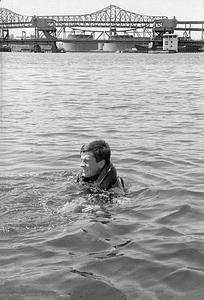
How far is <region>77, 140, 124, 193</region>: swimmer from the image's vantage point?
8.04 meters

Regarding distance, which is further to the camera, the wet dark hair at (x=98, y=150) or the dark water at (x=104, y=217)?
the wet dark hair at (x=98, y=150)

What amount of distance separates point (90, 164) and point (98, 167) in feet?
0.46

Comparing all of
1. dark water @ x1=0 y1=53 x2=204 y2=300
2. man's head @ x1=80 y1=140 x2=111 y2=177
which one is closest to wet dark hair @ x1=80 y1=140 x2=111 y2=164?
man's head @ x1=80 y1=140 x2=111 y2=177

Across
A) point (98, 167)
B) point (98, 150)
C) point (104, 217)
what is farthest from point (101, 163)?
point (104, 217)

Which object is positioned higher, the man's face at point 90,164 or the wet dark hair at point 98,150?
the wet dark hair at point 98,150

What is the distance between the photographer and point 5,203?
798cm

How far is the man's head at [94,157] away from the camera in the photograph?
802 cm

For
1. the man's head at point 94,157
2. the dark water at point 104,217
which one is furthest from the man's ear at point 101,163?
the dark water at point 104,217

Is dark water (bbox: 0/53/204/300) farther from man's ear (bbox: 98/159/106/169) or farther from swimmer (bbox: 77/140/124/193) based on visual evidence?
man's ear (bbox: 98/159/106/169)

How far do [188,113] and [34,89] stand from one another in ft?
40.3

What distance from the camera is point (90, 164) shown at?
8102mm

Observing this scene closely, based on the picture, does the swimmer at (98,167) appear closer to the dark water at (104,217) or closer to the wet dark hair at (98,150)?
the wet dark hair at (98,150)

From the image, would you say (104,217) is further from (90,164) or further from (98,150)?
(98,150)

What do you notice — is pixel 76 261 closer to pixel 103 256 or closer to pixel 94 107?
pixel 103 256
